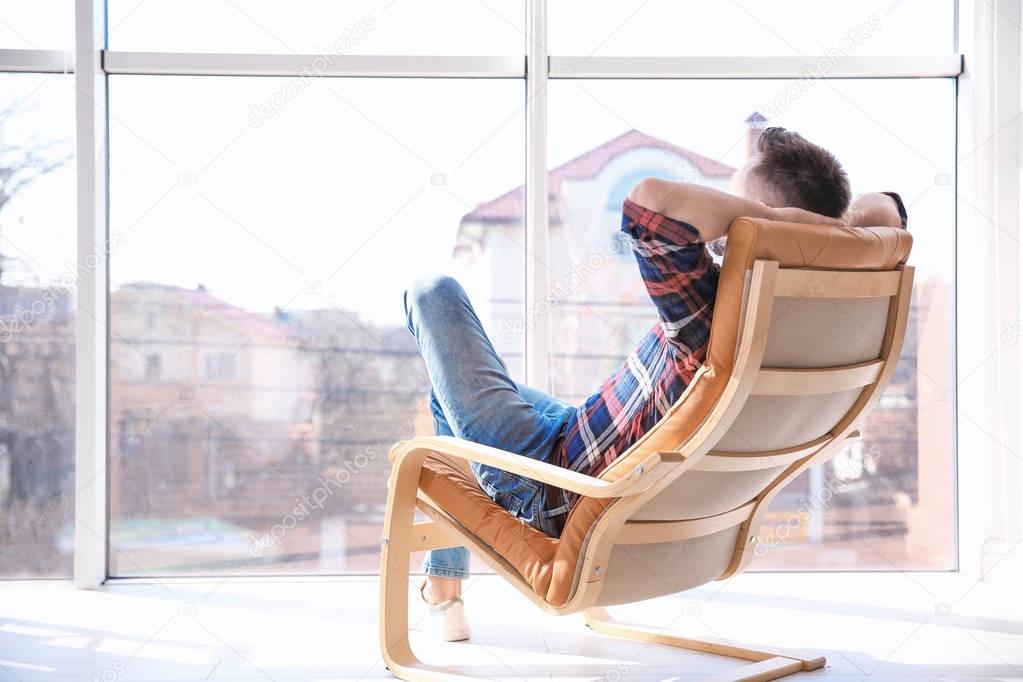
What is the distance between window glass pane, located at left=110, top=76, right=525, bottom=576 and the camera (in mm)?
2842

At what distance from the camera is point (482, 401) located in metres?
1.73

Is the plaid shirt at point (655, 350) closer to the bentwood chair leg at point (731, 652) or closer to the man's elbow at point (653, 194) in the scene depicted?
the man's elbow at point (653, 194)

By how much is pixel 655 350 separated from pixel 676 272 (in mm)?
216

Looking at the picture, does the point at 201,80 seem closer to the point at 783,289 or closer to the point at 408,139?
the point at 408,139

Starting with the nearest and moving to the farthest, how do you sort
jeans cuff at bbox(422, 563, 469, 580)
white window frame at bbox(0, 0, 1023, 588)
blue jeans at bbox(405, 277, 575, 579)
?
blue jeans at bbox(405, 277, 575, 579), jeans cuff at bbox(422, 563, 469, 580), white window frame at bbox(0, 0, 1023, 588)

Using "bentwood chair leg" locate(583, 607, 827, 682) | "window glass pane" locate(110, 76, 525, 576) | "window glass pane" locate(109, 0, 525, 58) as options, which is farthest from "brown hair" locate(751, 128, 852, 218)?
→ "window glass pane" locate(109, 0, 525, 58)

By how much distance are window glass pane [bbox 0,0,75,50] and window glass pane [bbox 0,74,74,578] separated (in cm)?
10

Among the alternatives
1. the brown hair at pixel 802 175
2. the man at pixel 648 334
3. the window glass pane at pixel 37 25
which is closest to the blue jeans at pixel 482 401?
the man at pixel 648 334

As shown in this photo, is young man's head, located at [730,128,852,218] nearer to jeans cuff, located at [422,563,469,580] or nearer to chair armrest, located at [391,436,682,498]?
chair armrest, located at [391,436,682,498]

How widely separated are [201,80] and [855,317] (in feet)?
7.14

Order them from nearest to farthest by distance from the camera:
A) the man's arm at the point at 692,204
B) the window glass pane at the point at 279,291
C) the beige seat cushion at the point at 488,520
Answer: the man's arm at the point at 692,204 → the beige seat cushion at the point at 488,520 → the window glass pane at the point at 279,291

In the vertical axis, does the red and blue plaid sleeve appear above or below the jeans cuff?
above

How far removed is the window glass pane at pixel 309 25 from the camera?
2842 mm

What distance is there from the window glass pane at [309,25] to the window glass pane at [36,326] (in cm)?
31
